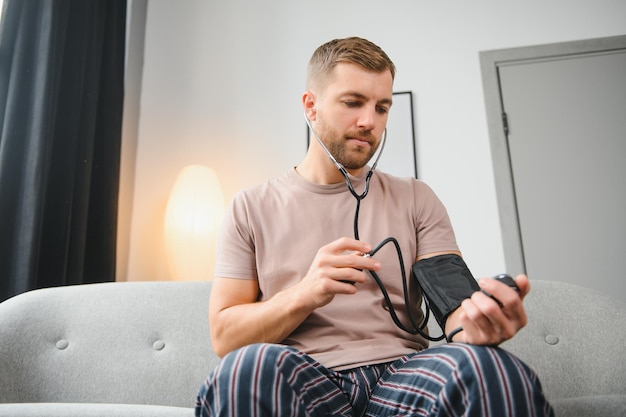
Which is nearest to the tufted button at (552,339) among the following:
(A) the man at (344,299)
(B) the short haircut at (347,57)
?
(A) the man at (344,299)

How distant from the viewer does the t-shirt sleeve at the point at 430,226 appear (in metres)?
1.10

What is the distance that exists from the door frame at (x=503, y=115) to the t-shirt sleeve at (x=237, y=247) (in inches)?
56.2

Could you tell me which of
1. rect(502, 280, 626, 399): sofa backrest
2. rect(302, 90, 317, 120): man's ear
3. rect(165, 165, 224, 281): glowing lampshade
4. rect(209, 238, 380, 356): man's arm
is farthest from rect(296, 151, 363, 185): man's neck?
rect(165, 165, 224, 281): glowing lampshade

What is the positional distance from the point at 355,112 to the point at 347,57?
5.3 inches

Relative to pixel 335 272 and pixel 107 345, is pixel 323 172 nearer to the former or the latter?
pixel 335 272

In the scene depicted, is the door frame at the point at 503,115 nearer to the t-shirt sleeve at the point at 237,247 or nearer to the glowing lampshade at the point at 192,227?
the glowing lampshade at the point at 192,227

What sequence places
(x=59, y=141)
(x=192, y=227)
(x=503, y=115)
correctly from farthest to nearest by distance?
(x=503, y=115), (x=192, y=227), (x=59, y=141)

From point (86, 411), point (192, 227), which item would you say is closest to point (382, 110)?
point (86, 411)

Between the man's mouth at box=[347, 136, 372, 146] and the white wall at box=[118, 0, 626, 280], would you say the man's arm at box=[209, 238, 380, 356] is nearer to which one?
the man's mouth at box=[347, 136, 372, 146]

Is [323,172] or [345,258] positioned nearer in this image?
[345,258]

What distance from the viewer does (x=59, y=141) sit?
6.52 feet

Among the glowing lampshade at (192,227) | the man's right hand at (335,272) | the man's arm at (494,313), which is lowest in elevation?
the man's arm at (494,313)

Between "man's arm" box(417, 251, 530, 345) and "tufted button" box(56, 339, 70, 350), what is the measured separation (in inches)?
45.3

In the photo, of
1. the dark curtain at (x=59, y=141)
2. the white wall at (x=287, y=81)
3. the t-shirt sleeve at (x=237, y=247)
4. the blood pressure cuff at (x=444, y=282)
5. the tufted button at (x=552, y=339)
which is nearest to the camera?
the blood pressure cuff at (x=444, y=282)
